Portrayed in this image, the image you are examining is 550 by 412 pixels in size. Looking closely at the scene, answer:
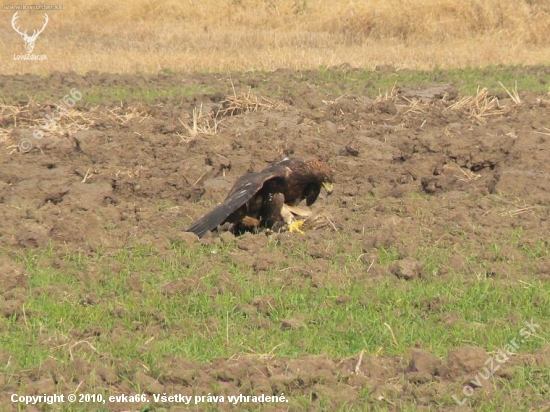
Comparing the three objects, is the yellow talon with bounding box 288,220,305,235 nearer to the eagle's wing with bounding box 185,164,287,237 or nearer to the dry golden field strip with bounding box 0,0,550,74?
the eagle's wing with bounding box 185,164,287,237

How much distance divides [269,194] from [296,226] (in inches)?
12.8

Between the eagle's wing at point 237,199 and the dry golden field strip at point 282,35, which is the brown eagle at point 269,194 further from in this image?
the dry golden field strip at point 282,35

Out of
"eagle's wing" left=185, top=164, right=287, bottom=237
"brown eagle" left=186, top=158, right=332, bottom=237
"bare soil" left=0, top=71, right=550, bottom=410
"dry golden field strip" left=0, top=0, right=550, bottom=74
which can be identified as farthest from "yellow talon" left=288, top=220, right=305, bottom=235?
"dry golden field strip" left=0, top=0, right=550, bottom=74

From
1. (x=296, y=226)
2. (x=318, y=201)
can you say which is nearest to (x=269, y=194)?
(x=296, y=226)

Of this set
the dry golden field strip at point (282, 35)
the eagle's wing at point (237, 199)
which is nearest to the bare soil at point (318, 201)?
the eagle's wing at point (237, 199)

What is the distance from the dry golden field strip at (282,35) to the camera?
16.5 meters

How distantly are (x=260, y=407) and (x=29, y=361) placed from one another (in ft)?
4.32

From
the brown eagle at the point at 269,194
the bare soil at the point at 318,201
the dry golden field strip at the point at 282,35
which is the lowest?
the dry golden field strip at the point at 282,35

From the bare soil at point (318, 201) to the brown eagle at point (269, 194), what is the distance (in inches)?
8.2

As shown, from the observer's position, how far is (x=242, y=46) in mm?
19078

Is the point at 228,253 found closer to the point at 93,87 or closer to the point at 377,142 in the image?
the point at 377,142

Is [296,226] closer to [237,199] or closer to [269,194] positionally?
[269,194]

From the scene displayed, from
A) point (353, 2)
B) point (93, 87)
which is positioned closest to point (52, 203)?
point (93, 87)

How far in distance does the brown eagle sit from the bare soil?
0.68ft
